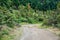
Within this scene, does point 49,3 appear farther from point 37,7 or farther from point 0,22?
Result: point 0,22

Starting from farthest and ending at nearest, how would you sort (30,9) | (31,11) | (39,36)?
(30,9), (31,11), (39,36)

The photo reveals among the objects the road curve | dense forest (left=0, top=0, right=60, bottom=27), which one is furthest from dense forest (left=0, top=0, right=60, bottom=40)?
the road curve

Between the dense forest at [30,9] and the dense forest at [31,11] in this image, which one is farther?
the dense forest at [30,9]

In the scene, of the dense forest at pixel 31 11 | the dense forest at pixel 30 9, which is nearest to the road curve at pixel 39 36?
the dense forest at pixel 31 11

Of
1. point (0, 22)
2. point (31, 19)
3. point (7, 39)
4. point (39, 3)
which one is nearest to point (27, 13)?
point (31, 19)

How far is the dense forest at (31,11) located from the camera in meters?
36.0

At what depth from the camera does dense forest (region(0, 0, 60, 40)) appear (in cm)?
3603

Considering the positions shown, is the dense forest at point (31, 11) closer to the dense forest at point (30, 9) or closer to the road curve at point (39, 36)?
the dense forest at point (30, 9)

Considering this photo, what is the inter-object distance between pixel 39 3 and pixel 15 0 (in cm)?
1015

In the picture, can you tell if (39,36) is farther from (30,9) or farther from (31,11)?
(30,9)

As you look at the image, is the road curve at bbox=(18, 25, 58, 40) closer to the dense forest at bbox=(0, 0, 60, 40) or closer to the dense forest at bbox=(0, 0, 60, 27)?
the dense forest at bbox=(0, 0, 60, 40)

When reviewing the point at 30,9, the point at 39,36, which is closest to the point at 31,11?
the point at 30,9

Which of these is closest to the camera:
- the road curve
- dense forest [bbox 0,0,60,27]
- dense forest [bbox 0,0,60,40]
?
the road curve

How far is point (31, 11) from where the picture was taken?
194 feet
